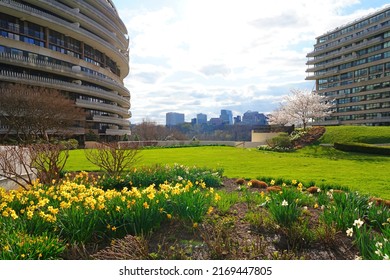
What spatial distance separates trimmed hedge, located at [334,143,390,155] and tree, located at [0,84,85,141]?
2861 centimetres

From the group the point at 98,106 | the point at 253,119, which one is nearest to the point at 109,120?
the point at 98,106

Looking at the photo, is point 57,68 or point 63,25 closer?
point 63,25

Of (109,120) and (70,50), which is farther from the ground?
(70,50)

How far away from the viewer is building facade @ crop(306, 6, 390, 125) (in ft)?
212

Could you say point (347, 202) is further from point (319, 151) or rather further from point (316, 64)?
point (316, 64)

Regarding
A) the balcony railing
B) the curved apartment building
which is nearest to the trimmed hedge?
the curved apartment building

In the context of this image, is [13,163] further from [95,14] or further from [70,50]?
[95,14]

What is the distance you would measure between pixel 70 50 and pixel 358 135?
37.6 metres

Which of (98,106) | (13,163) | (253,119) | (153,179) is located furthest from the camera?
(253,119)

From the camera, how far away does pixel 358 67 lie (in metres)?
69.8

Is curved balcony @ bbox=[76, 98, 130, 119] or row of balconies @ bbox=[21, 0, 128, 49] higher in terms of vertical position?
row of balconies @ bbox=[21, 0, 128, 49]

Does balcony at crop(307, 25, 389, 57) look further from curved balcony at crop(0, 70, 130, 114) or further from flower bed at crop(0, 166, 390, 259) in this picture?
flower bed at crop(0, 166, 390, 259)

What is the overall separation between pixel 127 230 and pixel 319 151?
28.1m
